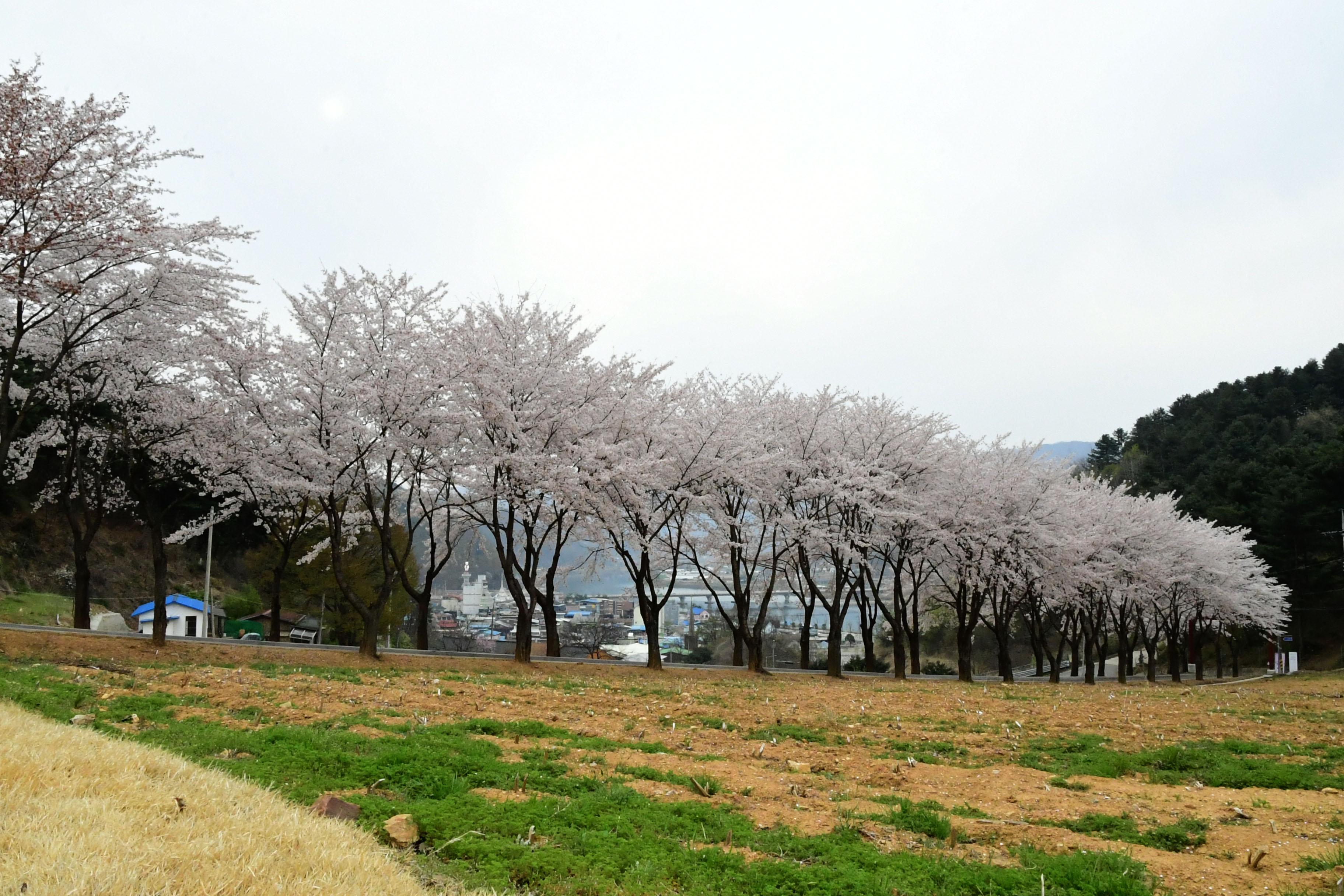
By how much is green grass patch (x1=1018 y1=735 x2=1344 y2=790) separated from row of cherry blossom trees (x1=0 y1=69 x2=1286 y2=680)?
1557cm

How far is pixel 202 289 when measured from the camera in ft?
74.6

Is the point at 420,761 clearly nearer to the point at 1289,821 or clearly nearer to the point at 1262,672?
the point at 1289,821

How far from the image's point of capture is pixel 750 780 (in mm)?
8703

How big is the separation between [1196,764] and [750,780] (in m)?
5.64

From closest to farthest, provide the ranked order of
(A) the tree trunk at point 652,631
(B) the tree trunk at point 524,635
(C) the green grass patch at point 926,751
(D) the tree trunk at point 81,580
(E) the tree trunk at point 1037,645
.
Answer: (C) the green grass patch at point 926,751 < (B) the tree trunk at point 524,635 < (D) the tree trunk at point 81,580 < (A) the tree trunk at point 652,631 < (E) the tree trunk at point 1037,645

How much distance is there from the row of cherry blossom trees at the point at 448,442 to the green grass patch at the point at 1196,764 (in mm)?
15566

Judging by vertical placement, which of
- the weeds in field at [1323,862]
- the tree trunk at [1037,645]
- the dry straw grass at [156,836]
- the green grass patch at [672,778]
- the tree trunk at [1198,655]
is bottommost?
the tree trunk at [1198,655]

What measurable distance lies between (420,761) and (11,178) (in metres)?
15.6

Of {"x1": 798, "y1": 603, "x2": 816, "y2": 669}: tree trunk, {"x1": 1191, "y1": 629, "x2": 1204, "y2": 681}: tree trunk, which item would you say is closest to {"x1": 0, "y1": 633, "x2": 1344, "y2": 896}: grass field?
{"x1": 798, "y1": 603, "x2": 816, "y2": 669}: tree trunk

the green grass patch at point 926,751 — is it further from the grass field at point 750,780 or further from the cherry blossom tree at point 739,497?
the cherry blossom tree at point 739,497

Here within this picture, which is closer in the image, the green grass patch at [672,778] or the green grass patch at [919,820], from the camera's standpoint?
the green grass patch at [919,820]

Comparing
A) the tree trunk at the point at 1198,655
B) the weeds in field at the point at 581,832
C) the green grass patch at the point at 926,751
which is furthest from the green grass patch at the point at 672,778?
the tree trunk at the point at 1198,655

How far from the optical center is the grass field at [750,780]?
19.0 ft

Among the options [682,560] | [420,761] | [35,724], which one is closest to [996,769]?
[420,761]
